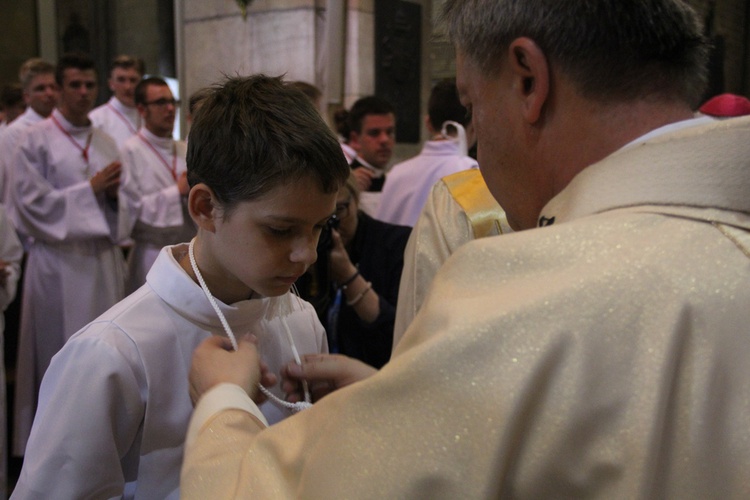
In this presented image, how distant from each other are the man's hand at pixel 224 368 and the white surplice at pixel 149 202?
10.5 ft

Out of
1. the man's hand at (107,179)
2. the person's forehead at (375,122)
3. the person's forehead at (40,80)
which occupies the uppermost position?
the person's forehead at (40,80)

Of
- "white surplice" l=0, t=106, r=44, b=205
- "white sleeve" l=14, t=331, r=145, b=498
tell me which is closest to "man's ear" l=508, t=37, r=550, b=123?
"white sleeve" l=14, t=331, r=145, b=498

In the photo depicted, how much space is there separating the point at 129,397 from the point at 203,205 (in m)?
0.40

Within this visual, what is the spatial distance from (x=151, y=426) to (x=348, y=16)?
567 cm

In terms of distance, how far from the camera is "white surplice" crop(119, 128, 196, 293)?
4.55 m

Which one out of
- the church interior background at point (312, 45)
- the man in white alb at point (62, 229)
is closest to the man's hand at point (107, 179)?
the man in white alb at point (62, 229)

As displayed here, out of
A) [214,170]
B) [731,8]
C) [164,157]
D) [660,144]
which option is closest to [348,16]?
[164,157]

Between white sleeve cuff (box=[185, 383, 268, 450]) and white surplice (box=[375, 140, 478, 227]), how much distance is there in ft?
10.0

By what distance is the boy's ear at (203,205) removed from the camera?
1.51 m

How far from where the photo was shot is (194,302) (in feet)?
4.96

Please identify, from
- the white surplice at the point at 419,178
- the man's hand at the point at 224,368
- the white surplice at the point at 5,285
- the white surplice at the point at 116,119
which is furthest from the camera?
the white surplice at the point at 116,119

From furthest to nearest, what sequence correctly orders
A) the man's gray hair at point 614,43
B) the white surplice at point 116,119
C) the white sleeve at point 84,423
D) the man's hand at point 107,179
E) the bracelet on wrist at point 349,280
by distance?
1. the white surplice at point 116,119
2. the man's hand at point 107,179
3. the bracelet on wrist at point 349,280
4. the white sleeve at point 84,423
5. the man's gray hair at point 614,43

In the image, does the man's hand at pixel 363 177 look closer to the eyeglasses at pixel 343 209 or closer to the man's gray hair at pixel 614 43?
the eyeglasses at pixel 343 209

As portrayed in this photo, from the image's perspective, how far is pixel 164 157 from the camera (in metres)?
4.99
